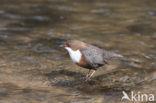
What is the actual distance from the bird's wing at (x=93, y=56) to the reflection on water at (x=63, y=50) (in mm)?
405

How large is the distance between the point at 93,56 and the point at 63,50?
1.87 m

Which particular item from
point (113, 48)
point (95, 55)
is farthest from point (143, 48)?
point (95, 55)

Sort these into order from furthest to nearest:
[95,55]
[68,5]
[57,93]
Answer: [68,5]
[95,55]
[57,93]

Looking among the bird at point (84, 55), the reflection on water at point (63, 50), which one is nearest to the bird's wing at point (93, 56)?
the bird at point (84, 55)

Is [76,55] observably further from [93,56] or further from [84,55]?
[93,56]

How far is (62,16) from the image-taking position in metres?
9.85

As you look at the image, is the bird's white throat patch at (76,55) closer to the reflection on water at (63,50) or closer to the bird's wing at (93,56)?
the bird's wing at (93,56)

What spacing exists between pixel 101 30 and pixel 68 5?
226 centimetres

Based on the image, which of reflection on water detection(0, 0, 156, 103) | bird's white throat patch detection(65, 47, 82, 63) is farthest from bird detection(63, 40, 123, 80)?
reflection on water detection(0, 0, 156, 103)

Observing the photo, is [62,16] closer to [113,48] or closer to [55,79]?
[113,48]

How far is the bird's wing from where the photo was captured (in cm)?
588

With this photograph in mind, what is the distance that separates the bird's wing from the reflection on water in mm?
405

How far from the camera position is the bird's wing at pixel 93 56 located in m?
5.88

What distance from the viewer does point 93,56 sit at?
5945mm
